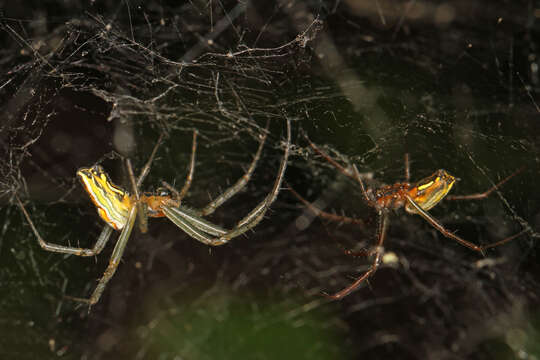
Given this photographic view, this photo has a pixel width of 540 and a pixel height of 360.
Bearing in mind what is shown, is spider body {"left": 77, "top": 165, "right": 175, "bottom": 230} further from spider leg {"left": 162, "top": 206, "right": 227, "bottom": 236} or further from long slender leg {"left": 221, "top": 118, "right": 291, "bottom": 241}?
long slender leg {"left": 221, "top": 118, "right": 291, "bottom": 241}

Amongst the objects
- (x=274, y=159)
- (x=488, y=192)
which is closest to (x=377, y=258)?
(x=488, y=192)

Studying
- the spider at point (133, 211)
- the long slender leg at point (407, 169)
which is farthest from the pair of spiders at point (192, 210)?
the long slender leg at point (407, 169)

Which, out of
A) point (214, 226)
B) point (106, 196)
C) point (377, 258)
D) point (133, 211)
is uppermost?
point (106, 196)

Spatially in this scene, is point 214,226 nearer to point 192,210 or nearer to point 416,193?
point 192,210

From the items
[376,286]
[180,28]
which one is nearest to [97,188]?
[180,28]

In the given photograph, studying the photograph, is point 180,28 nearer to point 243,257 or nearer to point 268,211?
point 268,211

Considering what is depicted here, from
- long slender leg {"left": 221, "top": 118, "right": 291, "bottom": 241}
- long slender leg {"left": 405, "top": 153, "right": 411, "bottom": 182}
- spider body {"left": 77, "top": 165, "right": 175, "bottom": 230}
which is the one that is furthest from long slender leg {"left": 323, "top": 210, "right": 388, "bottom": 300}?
spider body {"left": 77, "top": 165, "right": 175, "bottom": 230}
